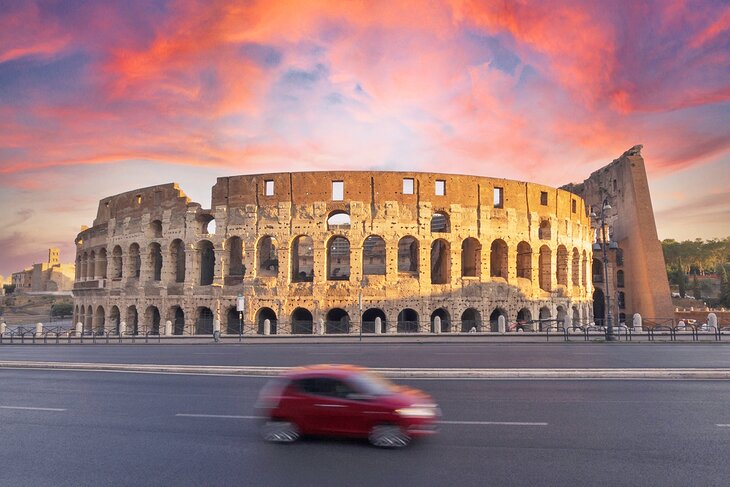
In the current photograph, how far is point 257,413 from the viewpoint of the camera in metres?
8.95

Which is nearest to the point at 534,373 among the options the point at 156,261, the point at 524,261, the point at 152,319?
the point at 524,261

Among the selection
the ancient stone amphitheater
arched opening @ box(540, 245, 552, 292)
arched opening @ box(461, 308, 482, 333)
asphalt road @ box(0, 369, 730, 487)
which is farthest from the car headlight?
arched opening @ box(540, 245, 552, 292)

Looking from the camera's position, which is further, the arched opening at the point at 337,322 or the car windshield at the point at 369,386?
the arched opening at the point at 337,322

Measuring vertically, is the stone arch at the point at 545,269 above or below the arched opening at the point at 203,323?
above

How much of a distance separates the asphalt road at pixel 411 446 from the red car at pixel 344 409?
0.23 metres

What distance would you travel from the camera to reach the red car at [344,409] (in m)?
6.78

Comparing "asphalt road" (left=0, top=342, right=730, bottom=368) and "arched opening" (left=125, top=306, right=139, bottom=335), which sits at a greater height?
"arched opening" (left=125, top=306, right=139, bottom=335)

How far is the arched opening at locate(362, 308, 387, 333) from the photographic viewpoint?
114 ft

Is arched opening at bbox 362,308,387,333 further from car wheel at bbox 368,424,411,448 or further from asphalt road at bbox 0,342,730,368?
car wheel at bbox 368,424,411,448

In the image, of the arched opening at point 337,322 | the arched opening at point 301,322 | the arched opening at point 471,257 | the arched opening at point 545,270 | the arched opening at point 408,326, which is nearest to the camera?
the arched opening at point 408,326

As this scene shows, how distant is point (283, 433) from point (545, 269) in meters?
37.8

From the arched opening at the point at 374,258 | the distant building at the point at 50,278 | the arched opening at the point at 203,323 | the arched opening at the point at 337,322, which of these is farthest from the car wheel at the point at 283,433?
the distant building at the point at 50,278

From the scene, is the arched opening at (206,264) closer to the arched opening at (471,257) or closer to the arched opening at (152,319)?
the arched opening at (152,319)

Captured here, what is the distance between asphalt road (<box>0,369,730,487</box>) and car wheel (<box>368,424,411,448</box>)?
137mm
